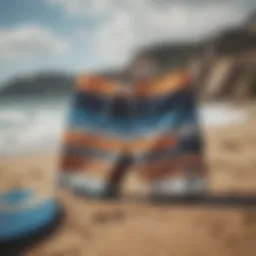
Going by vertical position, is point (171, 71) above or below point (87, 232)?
above

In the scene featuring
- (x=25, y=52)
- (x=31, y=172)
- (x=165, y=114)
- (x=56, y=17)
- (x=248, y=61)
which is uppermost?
(x=56, y=17)

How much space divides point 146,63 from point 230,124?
393 mm

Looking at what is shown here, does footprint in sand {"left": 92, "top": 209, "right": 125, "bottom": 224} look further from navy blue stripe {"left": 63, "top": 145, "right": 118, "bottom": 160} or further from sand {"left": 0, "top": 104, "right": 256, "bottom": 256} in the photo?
navy blue stripe {"left": 63, "top": 145, "right": 118, "bottom": 160}

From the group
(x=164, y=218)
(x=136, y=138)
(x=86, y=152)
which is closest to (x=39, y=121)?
(x=86, y=152)

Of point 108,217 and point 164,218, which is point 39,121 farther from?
point 164,218

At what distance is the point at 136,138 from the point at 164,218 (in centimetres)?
31

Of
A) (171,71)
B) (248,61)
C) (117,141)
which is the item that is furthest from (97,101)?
(248,61)

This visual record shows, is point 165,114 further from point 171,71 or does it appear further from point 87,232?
point 87,232

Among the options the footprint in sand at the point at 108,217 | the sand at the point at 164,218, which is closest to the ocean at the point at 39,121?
the sand at the point at 164,218

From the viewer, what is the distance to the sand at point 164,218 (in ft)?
4.78

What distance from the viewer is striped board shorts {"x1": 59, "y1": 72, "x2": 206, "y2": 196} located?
1.56m

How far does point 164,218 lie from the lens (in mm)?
1535

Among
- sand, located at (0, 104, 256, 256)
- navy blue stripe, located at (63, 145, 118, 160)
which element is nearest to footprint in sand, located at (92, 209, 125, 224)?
sand, located at (0, 104, 256, 256)

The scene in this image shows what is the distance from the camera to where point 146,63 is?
1555 millimetres
